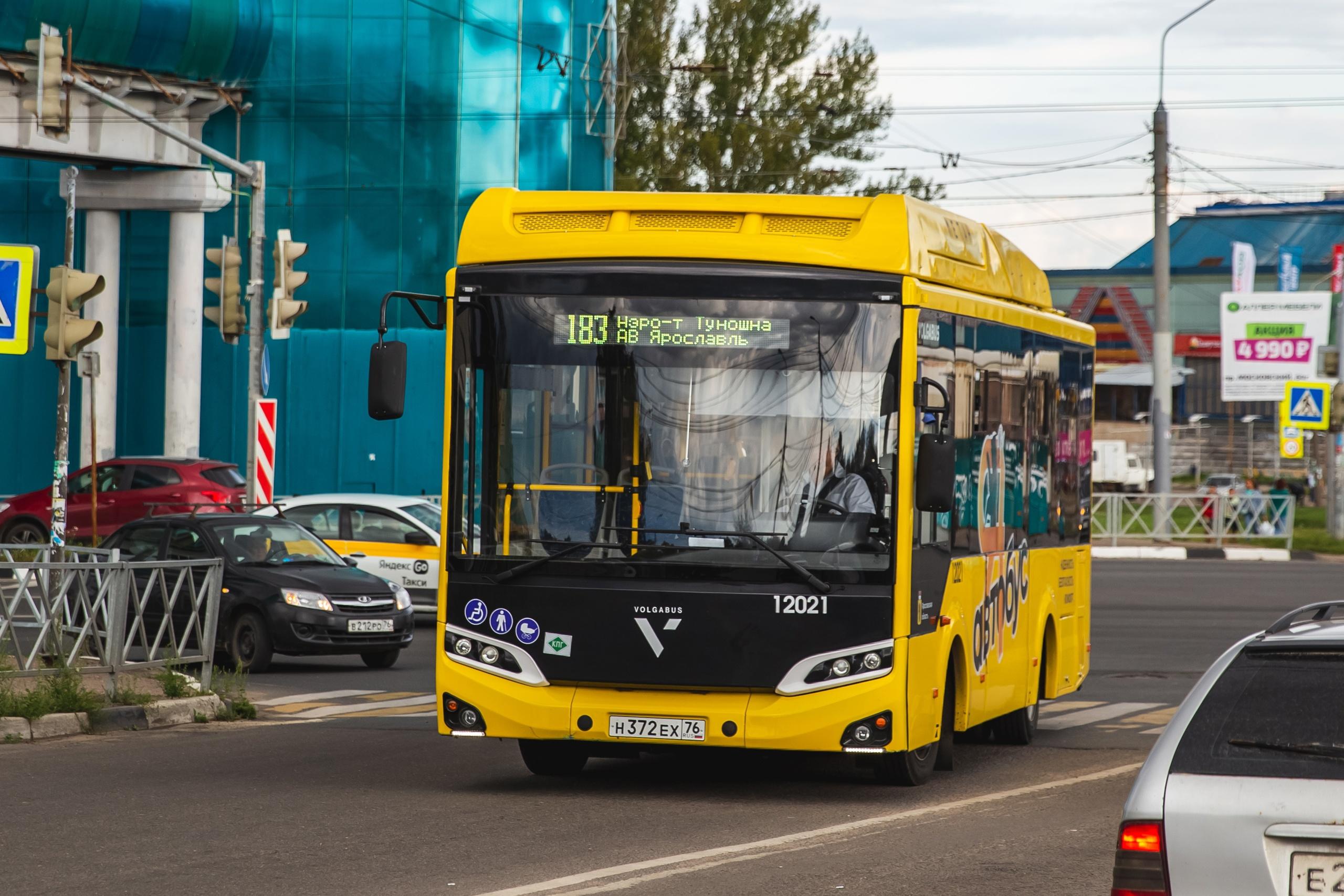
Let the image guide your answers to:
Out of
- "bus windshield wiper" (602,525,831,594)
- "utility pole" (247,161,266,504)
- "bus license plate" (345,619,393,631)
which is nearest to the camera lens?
"bus windshield wiper" (602,525,831,594)

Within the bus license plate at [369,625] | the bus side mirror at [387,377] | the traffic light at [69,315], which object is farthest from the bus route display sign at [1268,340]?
the bus side mirror at [387,377]

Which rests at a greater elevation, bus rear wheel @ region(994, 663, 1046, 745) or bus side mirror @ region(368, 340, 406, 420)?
bus side mirror @ region(368, 340, 406, 420)

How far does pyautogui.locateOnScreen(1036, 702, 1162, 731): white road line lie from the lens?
14.2 metres

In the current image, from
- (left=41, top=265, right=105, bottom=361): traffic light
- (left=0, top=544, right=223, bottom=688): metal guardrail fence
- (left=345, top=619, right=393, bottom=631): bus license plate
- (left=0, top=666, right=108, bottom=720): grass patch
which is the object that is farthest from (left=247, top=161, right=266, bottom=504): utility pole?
(left=0, top=666, right=108, bottom=720): grass patch

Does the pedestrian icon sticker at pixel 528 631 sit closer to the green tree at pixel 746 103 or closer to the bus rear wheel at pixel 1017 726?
the bus rear wheel at pixel 1017 726

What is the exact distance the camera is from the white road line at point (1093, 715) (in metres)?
14.2

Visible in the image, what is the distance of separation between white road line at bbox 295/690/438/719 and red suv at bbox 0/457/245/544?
16.9 metres

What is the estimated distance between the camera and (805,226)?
10.1 metres

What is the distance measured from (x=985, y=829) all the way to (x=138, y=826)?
3.92 m

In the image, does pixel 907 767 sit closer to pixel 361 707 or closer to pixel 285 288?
pixel 361 707

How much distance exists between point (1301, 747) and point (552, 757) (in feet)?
22.0

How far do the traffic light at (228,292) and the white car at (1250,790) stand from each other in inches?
798

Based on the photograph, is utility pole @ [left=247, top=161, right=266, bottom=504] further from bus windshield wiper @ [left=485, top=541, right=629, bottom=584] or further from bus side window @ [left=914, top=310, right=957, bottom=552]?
bus side window @ [left=914, top=310, right=957, bottom=552]

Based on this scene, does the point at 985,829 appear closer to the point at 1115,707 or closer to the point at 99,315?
the point at 1115,707
